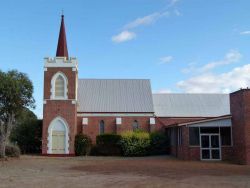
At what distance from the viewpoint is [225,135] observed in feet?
100

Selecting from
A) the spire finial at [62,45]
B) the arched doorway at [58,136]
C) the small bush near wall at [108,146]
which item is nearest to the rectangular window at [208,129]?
the small bush near wall at [108,146]

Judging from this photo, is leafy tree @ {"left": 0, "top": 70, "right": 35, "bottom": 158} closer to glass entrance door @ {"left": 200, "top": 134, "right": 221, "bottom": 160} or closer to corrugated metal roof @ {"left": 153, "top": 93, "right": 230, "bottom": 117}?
glass entrance door @ {"left": 200, "top": 134, "right": 221, "bottom": 160}

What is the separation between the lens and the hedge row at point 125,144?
124ft

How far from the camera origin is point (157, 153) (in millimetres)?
38844

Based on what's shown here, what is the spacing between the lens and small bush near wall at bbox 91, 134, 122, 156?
38.6m

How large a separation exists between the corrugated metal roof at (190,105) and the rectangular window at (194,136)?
12880 millimetres

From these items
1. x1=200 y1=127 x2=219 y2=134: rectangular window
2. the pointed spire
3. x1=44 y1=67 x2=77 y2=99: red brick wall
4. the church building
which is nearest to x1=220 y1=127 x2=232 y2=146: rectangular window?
the church building

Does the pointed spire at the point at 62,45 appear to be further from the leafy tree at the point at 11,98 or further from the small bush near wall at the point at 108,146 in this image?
the small bush near wall at the point at 108,146

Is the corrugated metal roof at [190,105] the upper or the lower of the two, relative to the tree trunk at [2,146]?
upper

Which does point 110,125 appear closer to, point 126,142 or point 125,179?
point 126,142

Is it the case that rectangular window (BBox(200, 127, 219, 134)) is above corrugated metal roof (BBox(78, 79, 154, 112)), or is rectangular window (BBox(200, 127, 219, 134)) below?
below

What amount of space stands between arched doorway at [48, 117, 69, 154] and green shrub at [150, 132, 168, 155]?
832 centimetres

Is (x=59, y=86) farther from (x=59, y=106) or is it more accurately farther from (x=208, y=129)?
(x=208, y=129)

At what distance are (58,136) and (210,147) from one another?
50.3 ft
